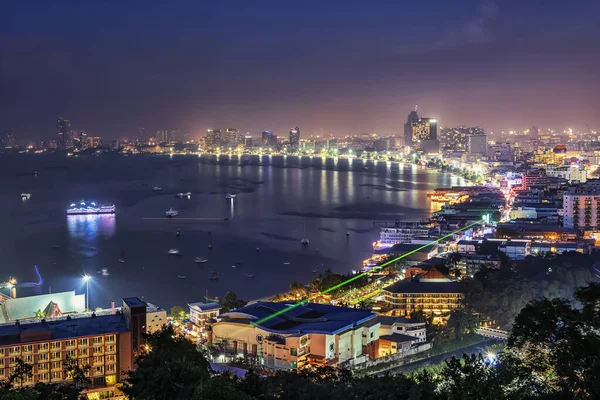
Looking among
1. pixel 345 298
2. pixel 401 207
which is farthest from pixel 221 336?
pixel 401 207

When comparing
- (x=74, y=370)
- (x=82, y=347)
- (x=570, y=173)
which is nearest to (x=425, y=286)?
(x=82, y=347)

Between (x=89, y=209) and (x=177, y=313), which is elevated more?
(x=89, y=209)

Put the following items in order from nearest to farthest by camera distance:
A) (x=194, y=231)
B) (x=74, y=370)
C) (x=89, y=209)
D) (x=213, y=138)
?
(x=74, y=370), (x=194, y=231), (x=89, y=209), (x=213, y=138)

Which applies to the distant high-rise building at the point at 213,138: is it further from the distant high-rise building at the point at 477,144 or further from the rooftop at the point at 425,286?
the rooftop at the point at 425,286

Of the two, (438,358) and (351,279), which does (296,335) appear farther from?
(351,279)

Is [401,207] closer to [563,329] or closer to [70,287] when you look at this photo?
[70,287]

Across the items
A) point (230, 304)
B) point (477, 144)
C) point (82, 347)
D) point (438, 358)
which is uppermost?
point (477, 144)
